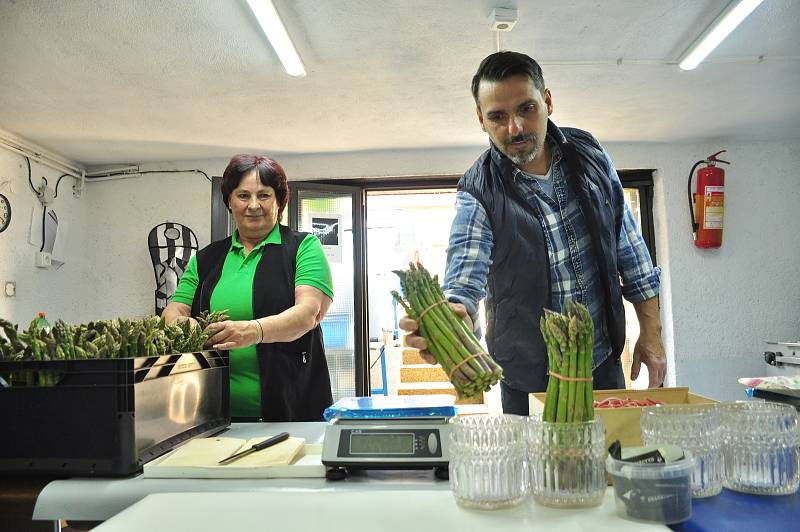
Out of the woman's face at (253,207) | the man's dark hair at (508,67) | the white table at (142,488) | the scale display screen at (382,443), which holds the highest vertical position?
the man's dark hair at (508,67)

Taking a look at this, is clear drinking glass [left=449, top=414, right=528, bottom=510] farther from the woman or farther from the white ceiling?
the white ceiling

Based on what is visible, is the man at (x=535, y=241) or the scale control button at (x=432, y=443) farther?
the man at (x=535, y=241)

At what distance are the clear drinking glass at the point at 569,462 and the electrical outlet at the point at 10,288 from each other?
4695 mm

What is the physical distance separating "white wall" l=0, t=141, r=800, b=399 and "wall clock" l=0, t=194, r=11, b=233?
1.33ft

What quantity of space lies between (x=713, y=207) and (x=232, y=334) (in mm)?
4538

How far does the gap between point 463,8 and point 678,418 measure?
2.45 m

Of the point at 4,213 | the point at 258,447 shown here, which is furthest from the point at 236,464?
the point at 4,213

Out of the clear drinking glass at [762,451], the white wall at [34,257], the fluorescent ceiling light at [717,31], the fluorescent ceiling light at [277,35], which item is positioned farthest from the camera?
the white wall at [34,257]

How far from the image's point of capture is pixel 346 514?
0.87m

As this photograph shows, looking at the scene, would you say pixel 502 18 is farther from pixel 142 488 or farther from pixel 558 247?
pixel 142 488

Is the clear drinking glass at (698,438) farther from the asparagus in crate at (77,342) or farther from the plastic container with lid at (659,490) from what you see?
the asparagus in crate at (77,342)

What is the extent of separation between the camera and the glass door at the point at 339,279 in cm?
511

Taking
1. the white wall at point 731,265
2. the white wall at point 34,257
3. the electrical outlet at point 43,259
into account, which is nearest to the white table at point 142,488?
the white wall at point 34,257

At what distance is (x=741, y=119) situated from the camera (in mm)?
4512
